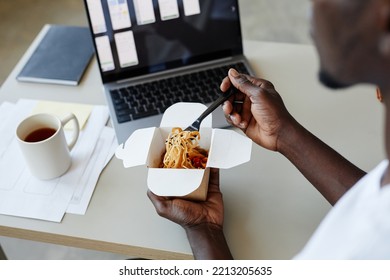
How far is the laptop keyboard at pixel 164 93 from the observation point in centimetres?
112

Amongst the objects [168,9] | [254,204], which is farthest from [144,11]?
[254,204]

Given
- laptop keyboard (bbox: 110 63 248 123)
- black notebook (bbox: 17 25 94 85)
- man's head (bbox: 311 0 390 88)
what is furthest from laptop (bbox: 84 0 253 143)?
man's head (bbox: 311 0 390 88)

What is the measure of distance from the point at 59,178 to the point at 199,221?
0.99 feet

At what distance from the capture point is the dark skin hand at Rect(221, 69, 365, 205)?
93 cm

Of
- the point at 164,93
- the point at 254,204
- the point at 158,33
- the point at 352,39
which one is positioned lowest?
the point at 254,204

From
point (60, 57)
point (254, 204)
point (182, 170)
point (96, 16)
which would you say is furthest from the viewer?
point (60, 57)

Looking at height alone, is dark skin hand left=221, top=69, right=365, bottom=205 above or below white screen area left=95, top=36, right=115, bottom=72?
below

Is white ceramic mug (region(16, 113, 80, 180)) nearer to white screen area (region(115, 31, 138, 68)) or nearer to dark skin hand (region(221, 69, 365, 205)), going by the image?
white screen area (region(115, 31, 138, 68))

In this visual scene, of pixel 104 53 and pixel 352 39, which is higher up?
pixel 352 39

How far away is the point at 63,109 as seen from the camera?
3.83 ft

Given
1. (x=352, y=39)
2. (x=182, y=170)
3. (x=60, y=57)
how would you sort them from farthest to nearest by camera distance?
(x=60, y=57) < (x=182, y=170) < (x=352, y=39)

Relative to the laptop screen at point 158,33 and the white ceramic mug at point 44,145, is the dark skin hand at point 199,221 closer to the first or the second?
the white ceramic mug at point 44,145

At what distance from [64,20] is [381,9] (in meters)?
2.27

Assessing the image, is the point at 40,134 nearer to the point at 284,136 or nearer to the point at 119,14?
the point at 119,14
